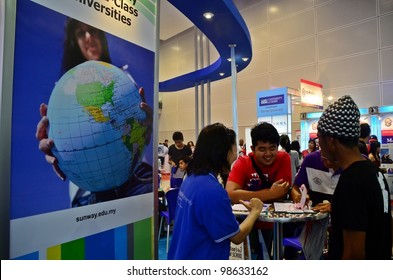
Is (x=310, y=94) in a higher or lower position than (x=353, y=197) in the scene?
higher

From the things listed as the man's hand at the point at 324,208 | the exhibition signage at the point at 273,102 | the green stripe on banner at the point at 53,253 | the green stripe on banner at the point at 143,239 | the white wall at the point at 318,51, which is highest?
the white wall at the point at 318,51

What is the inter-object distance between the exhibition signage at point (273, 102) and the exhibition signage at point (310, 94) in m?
1.18

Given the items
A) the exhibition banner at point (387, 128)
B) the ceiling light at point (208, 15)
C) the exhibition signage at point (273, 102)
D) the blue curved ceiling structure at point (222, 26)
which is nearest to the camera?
the blue curved ceiling structure at point (222, 26)

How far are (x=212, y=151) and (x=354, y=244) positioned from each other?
61cm

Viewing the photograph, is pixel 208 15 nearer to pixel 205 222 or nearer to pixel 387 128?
pixel 205 222

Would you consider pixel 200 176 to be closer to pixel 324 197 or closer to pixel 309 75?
pixel 324 197

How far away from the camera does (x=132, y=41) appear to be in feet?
5.02

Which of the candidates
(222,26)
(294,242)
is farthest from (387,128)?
(294,242)

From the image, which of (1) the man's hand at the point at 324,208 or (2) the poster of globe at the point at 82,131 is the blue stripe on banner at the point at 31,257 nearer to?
(2) the poster of globe at the point at 82,131

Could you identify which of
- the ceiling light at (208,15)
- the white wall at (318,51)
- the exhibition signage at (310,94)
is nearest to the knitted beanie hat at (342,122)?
the ceiling light at (208,15)

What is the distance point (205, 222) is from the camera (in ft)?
3.86

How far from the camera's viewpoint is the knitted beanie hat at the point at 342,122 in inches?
40.2

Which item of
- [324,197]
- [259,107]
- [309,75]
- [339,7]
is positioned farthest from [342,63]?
[324,197]
